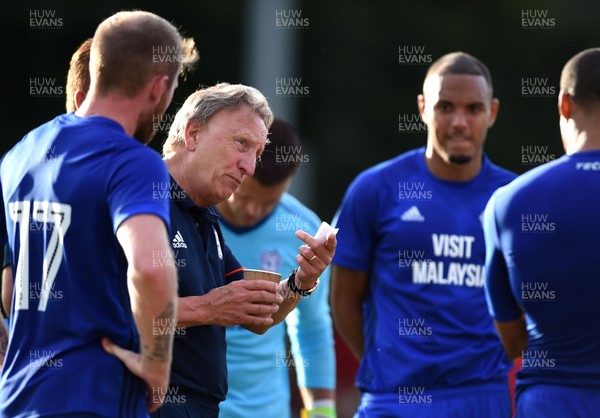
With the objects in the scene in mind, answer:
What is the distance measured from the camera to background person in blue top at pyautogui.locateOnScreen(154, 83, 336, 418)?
4445 mm

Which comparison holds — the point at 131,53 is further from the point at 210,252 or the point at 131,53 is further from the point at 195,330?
the point at 195,330

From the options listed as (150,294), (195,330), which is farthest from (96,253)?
(195,330)

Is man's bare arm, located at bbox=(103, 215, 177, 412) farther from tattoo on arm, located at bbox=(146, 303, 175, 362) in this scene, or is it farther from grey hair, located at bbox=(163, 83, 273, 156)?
grey hair, located at bbox=(163, 83, 273, 156)

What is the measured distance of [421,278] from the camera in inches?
245

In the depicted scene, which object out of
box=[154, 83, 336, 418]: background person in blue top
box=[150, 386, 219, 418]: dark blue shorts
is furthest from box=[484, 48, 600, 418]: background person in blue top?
box=[150, 386, 219, 418]: dark blue shorts

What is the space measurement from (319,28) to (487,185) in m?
12.7

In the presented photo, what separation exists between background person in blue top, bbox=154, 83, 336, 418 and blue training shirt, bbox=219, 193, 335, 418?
175 cm

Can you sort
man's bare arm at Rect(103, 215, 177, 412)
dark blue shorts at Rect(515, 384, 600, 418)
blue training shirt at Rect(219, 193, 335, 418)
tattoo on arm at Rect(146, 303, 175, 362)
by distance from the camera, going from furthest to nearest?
blue training shirt at Rect(219, 193, 335, 418) → dark blue shorts at Rect(515, 384, 600, 418) → tattoo on arm at Rect(146, 303, 175, 362) → man's bare arm at Rect(103, 215, 177, 412)

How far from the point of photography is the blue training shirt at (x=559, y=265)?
490 cm

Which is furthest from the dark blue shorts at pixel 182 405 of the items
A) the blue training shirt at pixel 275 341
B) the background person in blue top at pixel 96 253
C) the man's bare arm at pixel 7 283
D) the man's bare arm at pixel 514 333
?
the blue training shirt at pixel 275 341

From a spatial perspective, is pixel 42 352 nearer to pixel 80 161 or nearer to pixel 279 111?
pixel 80 161

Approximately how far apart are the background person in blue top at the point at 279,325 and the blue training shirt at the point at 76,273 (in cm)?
268

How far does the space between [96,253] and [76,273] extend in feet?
0.31

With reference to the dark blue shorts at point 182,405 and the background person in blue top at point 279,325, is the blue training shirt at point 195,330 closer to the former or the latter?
the dark blue shorts at point 182,405
